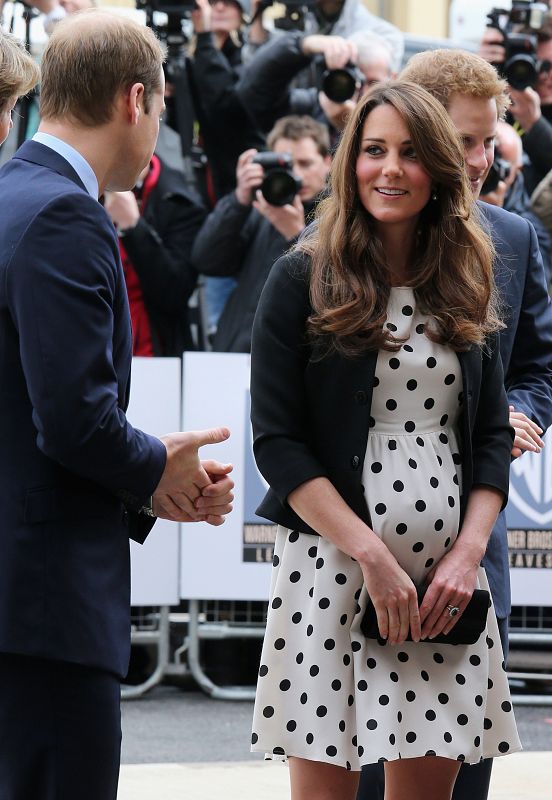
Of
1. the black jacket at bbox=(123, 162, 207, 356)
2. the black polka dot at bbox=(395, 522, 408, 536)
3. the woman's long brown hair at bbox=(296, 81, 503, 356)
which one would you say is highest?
the woman's long brown hair at bbox=(296, 81, 503, 356)

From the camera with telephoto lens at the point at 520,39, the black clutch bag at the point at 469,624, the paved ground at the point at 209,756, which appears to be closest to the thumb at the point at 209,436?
the black clutch bag at the point at 469,624

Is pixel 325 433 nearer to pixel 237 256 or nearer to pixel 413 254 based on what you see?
pixel 413 254

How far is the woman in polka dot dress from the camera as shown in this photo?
8.45ft

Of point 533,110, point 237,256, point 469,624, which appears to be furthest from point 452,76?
point 533,110

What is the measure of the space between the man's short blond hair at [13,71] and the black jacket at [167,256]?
3418 mm

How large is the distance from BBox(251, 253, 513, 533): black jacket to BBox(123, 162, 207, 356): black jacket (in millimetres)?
3416

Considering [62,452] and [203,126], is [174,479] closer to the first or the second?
[62,452]

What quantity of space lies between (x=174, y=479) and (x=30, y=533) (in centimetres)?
28

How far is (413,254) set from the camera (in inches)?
110

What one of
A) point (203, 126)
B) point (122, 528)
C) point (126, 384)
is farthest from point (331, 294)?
point (203, 126)

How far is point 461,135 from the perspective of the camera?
3.03 m

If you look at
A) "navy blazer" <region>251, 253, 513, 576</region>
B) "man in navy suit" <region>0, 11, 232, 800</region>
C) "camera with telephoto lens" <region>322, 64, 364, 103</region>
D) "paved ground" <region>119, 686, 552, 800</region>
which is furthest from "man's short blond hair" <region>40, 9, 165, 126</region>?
"camera with telephoto lens" <region>322, 64, 364, 103</region>

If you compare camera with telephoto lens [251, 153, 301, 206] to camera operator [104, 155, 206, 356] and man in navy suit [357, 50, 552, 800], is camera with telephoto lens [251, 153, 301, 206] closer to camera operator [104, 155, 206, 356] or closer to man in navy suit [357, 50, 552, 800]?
camera operator [104, 155, 206, 356]

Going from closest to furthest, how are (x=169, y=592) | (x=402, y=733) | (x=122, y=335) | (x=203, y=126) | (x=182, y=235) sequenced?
(x=122, y=335) → (x=402, y=733) → (x=169, y=592) → (x=182, y=235) → (x=203, y=126)
